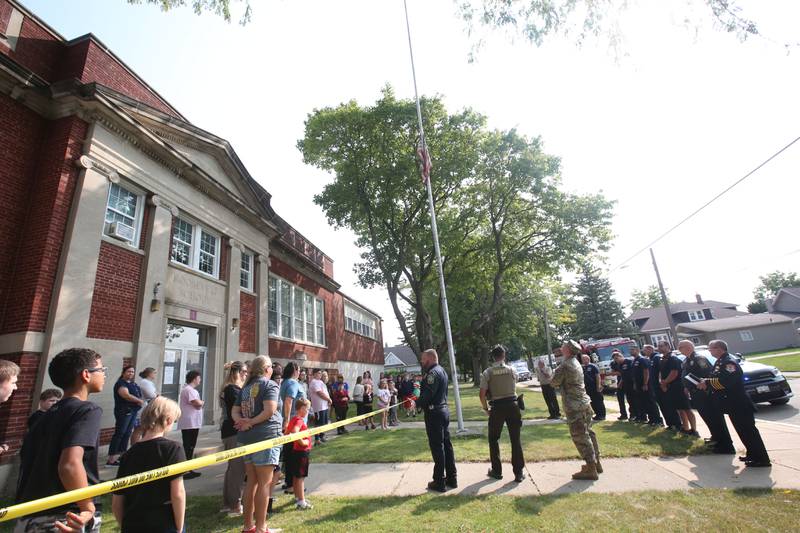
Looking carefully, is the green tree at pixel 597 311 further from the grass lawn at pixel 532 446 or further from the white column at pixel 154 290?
the white column at pixel 154 290

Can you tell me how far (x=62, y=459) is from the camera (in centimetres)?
232

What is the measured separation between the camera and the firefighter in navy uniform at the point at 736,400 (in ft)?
18.4

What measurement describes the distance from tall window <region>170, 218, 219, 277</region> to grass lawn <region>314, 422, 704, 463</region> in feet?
22.0

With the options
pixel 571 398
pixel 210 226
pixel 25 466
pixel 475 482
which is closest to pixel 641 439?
pixel 571 398

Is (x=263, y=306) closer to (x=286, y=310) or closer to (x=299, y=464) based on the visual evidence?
(x=286, y=310)

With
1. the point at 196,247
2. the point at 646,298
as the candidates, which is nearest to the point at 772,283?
the point at 646,298

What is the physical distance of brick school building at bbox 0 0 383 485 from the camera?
7688 mm

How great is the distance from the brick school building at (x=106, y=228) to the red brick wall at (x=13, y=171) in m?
0.02

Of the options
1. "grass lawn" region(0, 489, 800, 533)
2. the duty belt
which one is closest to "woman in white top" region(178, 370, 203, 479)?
"grass lawn" region(0, 489, 800, 533)

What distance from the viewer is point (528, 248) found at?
826 inches

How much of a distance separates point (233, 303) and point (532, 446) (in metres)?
10.0

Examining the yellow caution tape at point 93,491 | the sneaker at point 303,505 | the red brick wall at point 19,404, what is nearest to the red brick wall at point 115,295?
the red brick wall at point 19,404

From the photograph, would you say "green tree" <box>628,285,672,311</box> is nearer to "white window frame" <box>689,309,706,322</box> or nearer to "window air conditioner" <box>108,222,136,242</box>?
"white window frame" <box>689,309,706,322</box>

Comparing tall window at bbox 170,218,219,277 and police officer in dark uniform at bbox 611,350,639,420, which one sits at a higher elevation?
tall window at bbox 170,218,219,277
